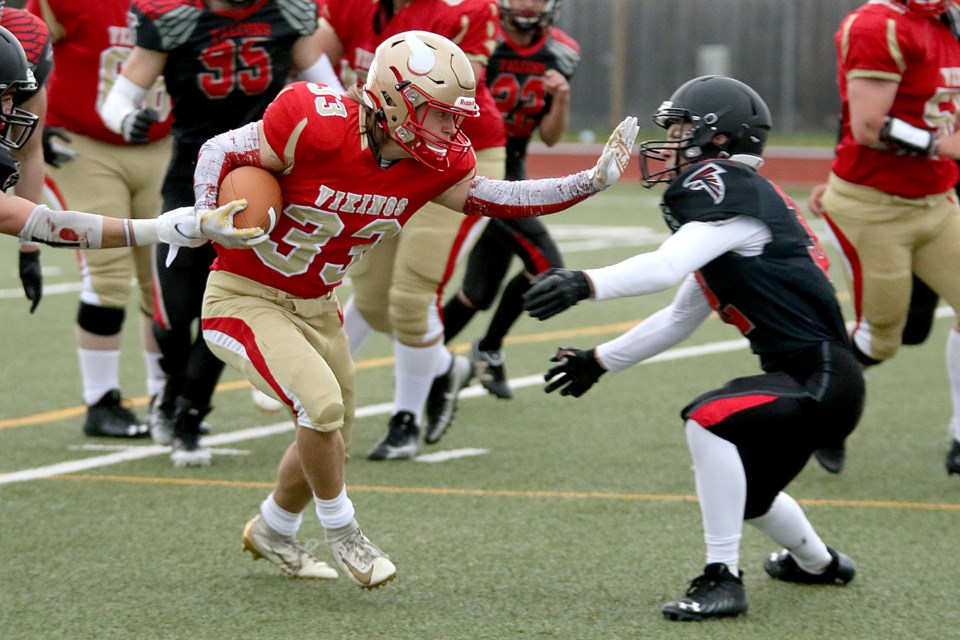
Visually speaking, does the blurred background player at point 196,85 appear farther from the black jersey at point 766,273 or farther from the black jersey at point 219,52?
the black jersey at point 766,273

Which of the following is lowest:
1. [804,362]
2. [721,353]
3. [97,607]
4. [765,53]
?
[765,53]

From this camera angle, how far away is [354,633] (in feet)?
12.0

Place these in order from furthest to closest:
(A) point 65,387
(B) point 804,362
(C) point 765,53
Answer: (C) point 765,53, (A) point 65,387, (B) point 804,362

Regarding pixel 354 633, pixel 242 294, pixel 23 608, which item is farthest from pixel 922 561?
pixel 23 608

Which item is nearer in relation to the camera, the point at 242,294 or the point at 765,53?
the point at 242,294

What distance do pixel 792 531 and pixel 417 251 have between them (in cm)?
203

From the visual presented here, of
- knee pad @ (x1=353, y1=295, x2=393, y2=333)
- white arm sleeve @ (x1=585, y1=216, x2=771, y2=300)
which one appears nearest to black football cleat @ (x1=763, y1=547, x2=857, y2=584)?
white arm sleeve @ (x1=585, y1=216, x2=771, y2=300)

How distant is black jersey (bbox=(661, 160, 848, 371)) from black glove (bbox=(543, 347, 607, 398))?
1.25 feet

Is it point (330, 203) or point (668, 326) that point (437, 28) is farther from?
point (668, 326)

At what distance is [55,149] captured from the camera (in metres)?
5.84

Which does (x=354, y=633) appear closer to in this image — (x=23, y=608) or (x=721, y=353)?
(x=23, y=608)

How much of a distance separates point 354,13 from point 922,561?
116 inches

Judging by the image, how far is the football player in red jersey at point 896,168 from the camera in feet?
17.4

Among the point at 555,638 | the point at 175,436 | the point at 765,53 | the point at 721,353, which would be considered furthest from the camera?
the point at 765,53
